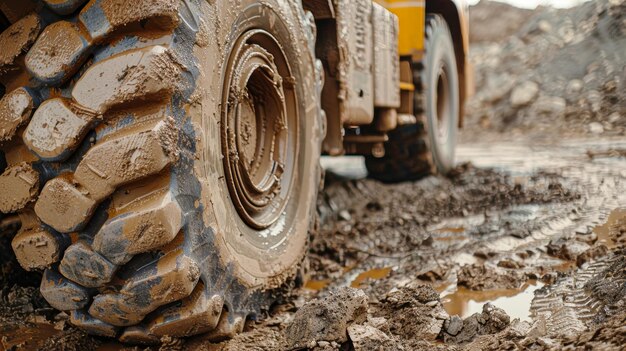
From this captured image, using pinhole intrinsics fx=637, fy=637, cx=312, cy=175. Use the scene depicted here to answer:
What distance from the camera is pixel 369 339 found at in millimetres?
1776

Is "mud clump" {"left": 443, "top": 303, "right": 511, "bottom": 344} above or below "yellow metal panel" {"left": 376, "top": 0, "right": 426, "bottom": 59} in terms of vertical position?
below

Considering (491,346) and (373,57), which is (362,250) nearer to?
(373,57)

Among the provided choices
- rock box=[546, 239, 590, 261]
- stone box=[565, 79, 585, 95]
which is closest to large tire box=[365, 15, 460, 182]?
rock box=[546, 239, 590, 261]

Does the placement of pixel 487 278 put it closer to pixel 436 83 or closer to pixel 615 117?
pixel 436 83

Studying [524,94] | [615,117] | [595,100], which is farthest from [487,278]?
[524,94]

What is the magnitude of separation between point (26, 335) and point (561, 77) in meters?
11.3

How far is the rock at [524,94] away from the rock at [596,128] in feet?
6.13

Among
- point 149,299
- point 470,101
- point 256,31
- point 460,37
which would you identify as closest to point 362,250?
point 256,31

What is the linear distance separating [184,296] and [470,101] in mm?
11882

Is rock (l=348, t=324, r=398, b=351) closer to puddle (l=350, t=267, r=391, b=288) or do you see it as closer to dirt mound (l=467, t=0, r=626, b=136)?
puddle (l=350, t=267, r=391, b=288)

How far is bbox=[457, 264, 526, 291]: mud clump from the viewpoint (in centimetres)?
238

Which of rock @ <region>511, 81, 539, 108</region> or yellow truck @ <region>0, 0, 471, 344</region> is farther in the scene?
rock @ <region>511, 81, 539, 108</region>

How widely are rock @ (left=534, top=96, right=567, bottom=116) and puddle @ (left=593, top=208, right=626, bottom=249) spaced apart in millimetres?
7621

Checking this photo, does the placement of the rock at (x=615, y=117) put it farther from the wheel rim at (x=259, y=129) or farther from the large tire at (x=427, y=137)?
the wheel rim at (x=259, y=129)
